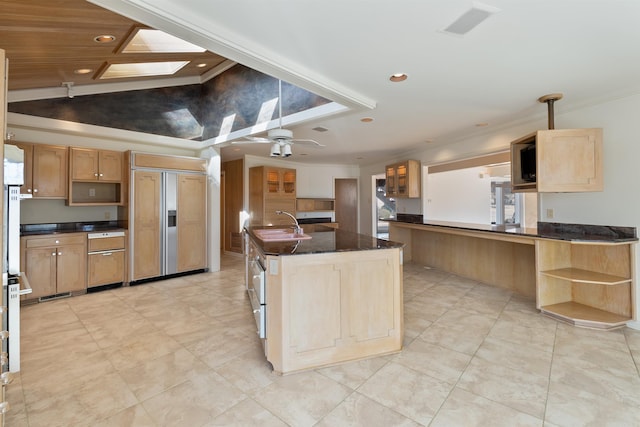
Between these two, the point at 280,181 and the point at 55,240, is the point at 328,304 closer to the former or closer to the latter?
the point at 55,240

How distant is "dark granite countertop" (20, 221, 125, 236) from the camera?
13.5ft

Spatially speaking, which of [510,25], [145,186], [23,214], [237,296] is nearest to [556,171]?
[510,25]

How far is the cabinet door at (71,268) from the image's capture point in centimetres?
405

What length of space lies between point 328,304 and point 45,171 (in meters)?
4.21

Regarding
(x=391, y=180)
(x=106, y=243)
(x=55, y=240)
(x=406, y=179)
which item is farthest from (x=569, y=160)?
(x=55, y=240)

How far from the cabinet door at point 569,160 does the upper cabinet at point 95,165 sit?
553cm

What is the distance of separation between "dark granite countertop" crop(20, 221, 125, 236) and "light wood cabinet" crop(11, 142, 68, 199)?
1.56ft

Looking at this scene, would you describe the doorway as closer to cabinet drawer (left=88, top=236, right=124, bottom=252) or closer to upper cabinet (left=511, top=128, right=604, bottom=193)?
upper cabinet (left=511, top=128, right=604, bottom=193)

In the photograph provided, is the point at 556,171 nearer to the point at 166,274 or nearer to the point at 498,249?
the point at 498,249

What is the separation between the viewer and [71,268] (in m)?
4.13

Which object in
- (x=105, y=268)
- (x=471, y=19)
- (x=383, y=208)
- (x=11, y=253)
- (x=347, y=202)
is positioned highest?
(x=471, y=19)

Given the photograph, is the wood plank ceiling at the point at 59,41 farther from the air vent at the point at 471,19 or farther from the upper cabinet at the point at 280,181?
the upper cabinet at the point at 280,181

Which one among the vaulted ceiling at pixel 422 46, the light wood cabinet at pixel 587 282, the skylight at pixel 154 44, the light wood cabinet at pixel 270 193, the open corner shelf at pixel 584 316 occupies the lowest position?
the open corner shelf at pixel 584 316

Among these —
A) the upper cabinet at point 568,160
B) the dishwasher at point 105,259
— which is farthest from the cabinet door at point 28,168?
the upper cabinet at point 568,160
